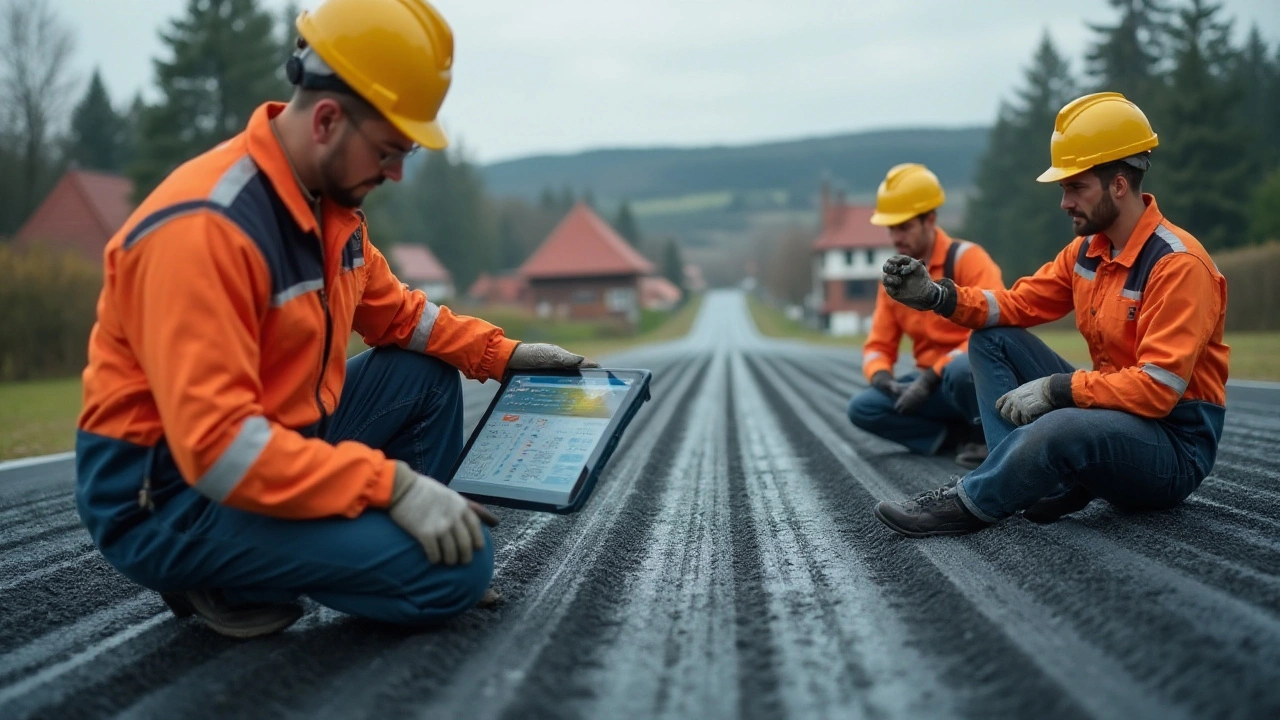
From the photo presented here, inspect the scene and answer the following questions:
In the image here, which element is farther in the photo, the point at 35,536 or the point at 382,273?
the point at 35,536

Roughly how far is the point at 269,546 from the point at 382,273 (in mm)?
968

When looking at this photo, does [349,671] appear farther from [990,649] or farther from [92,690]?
[990,649]

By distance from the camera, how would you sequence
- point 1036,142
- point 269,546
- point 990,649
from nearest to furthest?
point 990,649, point 269,546, point 1036,142

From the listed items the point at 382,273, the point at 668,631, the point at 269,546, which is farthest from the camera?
the point at 382,273

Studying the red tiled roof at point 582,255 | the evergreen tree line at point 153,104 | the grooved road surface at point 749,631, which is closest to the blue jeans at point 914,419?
the grooved road surface at point 749,631

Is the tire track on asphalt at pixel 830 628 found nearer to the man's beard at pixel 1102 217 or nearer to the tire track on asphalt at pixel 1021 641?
the tire track on asphalt at pixel 1021 641

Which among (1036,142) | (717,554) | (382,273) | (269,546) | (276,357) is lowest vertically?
(717,554)

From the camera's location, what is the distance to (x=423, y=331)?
9.04ft

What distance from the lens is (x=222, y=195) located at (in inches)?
74.6

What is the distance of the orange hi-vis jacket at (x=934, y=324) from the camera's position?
433 cm

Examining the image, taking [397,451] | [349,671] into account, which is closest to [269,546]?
[349,671]

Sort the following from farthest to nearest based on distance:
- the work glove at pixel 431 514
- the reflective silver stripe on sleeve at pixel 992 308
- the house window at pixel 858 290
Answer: the house window at pixel 858 290 < the reflective silver stripe on sleeve at pixel 992 308 < the work glove at pixel 431 514

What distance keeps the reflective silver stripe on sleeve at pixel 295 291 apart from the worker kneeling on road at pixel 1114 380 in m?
1.86

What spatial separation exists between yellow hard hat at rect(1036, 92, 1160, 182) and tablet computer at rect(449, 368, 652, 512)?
4.98 feet
